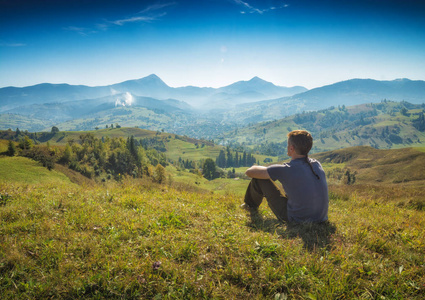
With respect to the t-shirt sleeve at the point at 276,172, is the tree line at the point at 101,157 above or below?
below

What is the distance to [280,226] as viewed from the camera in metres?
5.64

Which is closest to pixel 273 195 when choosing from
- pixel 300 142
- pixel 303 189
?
pixel 303 189

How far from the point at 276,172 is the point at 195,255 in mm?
2853

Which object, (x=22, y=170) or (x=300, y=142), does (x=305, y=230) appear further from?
(x=22, y=170)

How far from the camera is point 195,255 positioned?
4.18 meters

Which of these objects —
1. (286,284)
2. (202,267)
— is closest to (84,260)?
(202,267)

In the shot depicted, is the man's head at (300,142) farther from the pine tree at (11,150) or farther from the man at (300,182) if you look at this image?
the pine tree at (11,150)

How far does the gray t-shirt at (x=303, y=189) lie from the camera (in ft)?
17.3

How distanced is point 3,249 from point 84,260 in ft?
5.25

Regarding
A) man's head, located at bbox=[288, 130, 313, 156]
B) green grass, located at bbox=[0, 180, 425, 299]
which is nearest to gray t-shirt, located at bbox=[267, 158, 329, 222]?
man's head, located at bbox=[288, 130, 313, 156]

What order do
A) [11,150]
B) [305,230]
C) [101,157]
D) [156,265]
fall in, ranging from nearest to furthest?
1. [156,265]
2. [305,230]
3. [11,150]
4. [101,157]

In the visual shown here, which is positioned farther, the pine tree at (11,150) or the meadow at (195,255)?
the pine tree at (11,150)

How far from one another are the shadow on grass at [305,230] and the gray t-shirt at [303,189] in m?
0.21

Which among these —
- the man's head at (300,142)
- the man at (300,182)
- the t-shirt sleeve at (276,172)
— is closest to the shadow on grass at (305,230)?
the man at (300,182)
